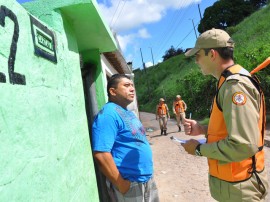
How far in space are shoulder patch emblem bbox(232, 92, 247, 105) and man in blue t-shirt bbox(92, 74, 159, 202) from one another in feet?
3.34

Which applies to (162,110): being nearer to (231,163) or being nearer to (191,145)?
(191,145)

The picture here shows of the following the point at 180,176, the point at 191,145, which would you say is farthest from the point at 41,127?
the point at 180,176

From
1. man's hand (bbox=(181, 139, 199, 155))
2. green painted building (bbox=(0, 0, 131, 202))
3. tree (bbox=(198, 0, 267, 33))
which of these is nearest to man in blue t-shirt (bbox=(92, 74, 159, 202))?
green painted building (bbox=(0, 0, 131, 202))

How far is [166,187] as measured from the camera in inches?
234

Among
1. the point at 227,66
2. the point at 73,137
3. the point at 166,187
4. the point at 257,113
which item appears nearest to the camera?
the point at 257,113

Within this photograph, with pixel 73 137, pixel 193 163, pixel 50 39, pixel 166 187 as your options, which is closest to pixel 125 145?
pixel 73 137

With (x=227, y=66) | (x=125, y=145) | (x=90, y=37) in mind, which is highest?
(x=90, y=37)

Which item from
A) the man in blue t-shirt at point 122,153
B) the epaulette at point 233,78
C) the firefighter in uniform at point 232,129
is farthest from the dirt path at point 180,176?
the epaulette at point 233,78

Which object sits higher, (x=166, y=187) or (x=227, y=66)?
(x=227, y=66)

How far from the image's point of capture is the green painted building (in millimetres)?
1422

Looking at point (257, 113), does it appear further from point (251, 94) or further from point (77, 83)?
point (77, 83)

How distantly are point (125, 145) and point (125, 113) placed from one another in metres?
0.29

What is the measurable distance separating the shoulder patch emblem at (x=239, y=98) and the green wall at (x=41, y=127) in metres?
1.07

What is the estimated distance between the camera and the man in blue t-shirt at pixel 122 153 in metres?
2.47
